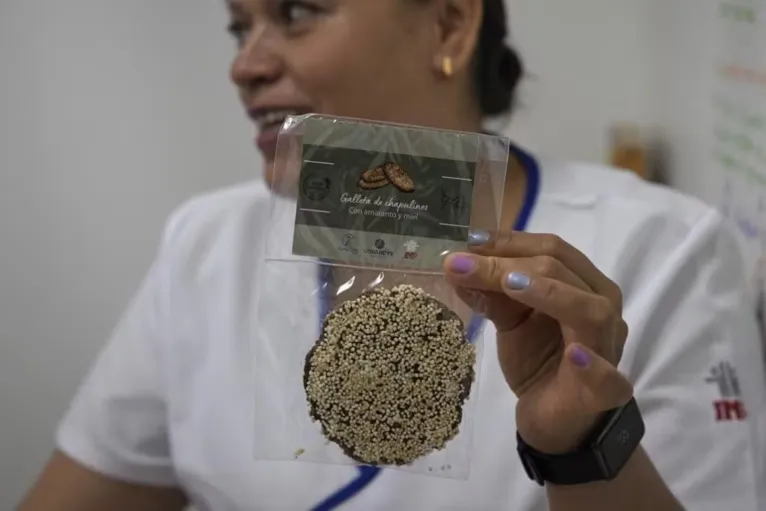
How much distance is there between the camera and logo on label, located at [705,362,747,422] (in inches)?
26.7

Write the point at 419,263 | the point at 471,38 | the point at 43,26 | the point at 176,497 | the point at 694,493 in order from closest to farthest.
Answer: the point at 419,263, the point at 694,493, the point at 471,38, the point at 176,497, the point at 43,26

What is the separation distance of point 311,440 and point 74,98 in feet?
3.03

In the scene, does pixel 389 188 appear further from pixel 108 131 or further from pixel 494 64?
pixel 108 131

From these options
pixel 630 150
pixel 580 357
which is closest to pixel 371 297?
pixel 580 357

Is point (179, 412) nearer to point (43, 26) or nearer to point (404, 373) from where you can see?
point (404, 373)

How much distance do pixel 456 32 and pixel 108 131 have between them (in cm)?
73

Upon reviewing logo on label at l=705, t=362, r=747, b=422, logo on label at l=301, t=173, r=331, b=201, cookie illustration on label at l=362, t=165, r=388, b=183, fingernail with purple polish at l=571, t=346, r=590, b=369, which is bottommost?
logo on label at l=705, t=362, r=747, b=422

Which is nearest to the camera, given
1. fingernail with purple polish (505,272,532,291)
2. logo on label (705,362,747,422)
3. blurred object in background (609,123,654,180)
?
fingernail with purple polish (505,272,532,291)

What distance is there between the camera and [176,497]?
911 millimetres

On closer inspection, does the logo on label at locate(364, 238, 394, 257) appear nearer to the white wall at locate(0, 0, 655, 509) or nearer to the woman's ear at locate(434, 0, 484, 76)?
the woman's ear at locate(434, 0, 484, 76)

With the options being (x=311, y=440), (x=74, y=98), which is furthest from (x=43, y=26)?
(x=311, y=440)

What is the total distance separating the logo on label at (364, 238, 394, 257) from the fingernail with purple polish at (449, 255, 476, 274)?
0.05 m

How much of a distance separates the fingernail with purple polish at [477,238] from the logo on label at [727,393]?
1.08 ft

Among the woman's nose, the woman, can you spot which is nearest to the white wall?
the woman
